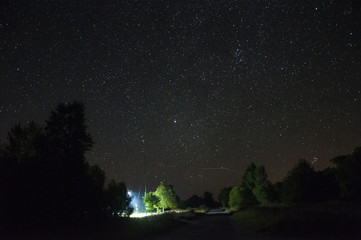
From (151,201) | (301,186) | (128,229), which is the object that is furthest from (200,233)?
(151,201)

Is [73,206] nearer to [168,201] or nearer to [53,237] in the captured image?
[53,237]

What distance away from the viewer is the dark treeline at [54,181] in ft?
50.0

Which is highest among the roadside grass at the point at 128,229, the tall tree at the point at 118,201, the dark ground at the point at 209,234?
the tall tree at the point at 118,201

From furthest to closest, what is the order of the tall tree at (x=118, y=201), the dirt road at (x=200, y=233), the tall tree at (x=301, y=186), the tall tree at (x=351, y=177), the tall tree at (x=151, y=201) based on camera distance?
1. the tall tree at (x=151, y=201)
2. the tall tree at (x=301, y=186)
3. the tall tree at (x=351, y=177)
4. the tall tree at (x=118, y=201)
5. the dirt road at (x=200, y=233)

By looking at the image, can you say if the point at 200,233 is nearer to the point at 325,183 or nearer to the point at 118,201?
the point at 118,201

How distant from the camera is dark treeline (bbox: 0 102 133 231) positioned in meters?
15.2

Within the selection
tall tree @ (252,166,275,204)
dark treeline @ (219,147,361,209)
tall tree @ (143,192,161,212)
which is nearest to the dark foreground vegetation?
dark treeline @ (219,147,361,209)

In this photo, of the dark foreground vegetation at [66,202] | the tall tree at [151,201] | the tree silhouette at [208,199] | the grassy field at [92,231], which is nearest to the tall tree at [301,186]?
the dark foreground vegetation at [66,202]

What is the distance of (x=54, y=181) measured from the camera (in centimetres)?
1712

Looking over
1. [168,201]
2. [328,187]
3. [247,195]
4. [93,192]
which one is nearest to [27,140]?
[93,192]

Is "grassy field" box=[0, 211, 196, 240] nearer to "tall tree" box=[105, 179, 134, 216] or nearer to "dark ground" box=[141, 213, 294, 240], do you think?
"dark ground" box=[141, 213, 294, 240]

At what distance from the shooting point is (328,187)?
1912 inches

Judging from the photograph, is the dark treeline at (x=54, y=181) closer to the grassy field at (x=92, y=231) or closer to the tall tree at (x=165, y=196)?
the grassy field at (x=92, y=231)

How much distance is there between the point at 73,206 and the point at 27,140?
49.6ft
